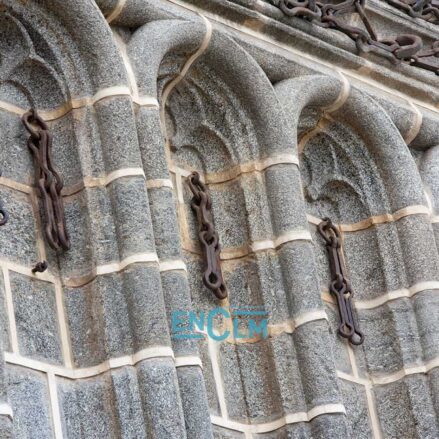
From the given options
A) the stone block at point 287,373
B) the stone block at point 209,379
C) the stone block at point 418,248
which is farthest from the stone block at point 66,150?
the stone block at point 418,248

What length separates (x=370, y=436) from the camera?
345 inches

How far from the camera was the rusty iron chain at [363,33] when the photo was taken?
9469 mm

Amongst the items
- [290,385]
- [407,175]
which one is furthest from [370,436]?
[407,175]

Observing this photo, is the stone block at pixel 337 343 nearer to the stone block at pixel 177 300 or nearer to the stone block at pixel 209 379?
the stone block at pixel 209 379

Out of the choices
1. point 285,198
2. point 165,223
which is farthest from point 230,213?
point 165,223

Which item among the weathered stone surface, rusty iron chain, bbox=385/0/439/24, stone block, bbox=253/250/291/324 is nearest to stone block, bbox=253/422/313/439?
stone block, bbox=253/250/291/324

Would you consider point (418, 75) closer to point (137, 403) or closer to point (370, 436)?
point (370, 436)

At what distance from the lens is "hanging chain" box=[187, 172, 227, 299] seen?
842 cm

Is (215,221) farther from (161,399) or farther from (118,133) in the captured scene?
(161,399)

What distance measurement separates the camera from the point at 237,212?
28.7 ft

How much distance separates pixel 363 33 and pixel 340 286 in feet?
4.46

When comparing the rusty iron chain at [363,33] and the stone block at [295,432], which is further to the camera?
the rusty iron chain at [363,33]

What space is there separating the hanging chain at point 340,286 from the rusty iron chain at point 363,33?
96cm

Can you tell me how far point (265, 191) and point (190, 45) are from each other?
71 cm
